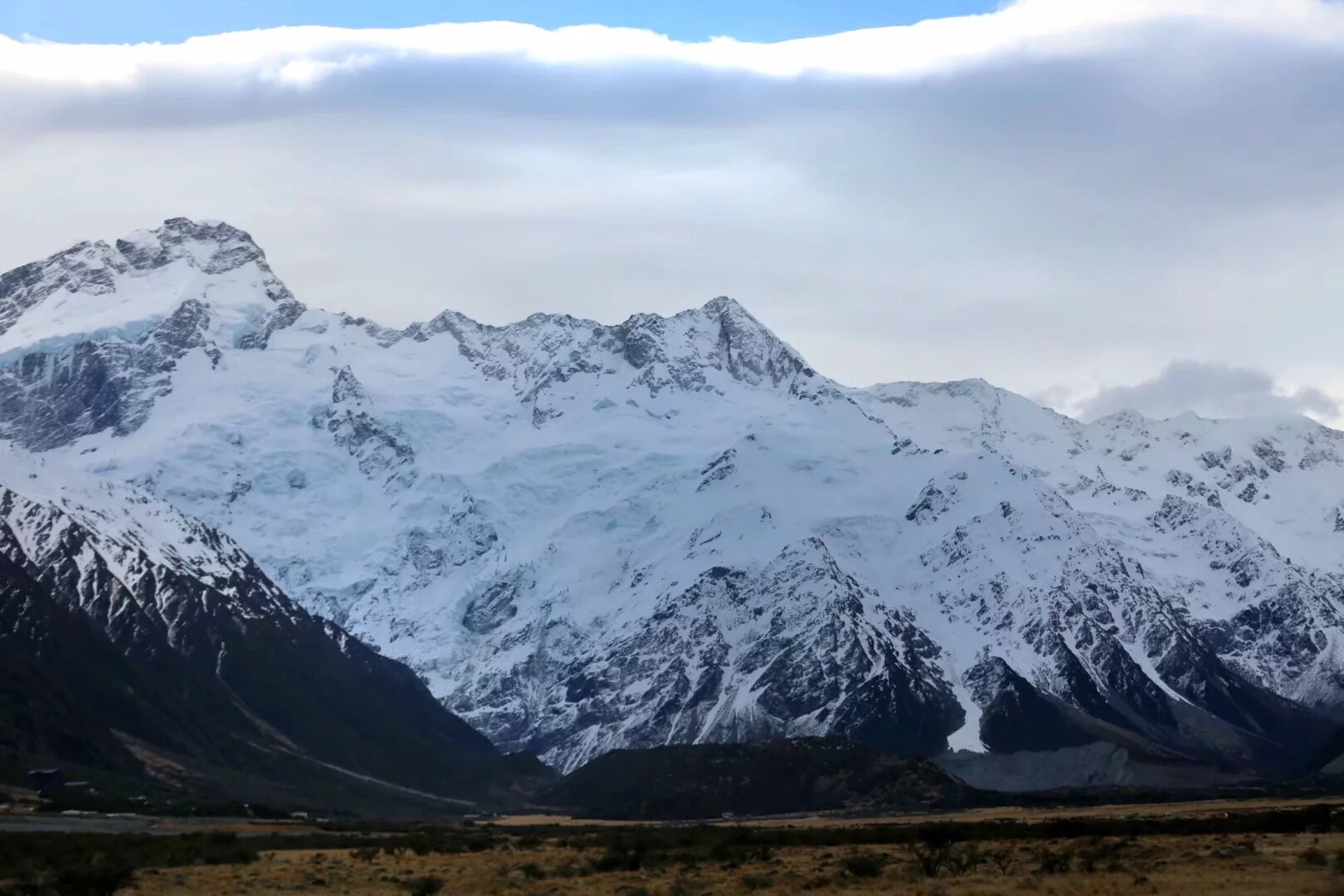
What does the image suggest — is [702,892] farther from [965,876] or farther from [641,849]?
[641,849]

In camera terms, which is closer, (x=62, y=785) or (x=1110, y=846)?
(x=1110, y=846)

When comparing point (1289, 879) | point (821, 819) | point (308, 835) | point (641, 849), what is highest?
point (1289, 879)

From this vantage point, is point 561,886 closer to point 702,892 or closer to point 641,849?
point 702,892

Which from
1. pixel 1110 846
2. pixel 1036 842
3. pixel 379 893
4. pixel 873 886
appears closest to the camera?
pixel 873 886

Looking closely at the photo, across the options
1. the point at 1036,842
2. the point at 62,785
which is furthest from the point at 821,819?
the point at 1036,842

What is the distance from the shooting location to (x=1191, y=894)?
240 feet

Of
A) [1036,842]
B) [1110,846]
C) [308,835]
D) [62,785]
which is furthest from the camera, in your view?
[62,785]

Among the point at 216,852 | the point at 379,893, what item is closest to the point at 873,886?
the point at 379,893

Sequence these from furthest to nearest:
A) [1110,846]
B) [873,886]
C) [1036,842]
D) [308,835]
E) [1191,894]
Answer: [308,835] → [1036,842] → [1110,846] → [873,886] → [1191,894]

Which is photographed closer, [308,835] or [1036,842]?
[1036,842]

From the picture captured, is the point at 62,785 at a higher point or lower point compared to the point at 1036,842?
lower

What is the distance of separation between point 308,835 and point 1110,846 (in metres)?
60.7

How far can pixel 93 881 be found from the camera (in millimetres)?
83938

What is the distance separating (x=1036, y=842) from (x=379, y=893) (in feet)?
111
